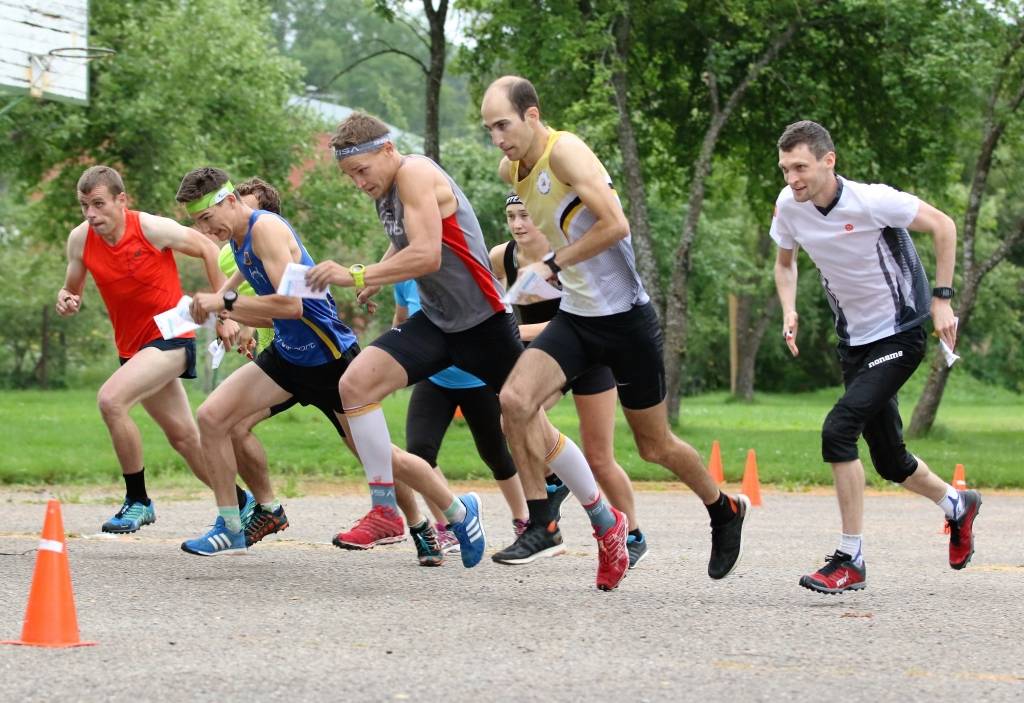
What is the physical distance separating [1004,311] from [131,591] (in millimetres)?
46227

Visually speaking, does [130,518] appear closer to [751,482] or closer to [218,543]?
[218,543]

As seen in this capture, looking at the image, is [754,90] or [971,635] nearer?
[971,635]

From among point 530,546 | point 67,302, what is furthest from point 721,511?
point 67,302

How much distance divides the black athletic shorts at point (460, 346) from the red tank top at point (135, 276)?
2.00m

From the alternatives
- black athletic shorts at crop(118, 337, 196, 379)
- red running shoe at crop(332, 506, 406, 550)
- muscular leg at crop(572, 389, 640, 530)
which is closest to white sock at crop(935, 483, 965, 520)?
muscular leg at crop(572, 389, 640, 530)

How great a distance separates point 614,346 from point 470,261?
790mm

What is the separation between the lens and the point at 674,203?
29766mm

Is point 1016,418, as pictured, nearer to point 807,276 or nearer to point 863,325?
point 807,276

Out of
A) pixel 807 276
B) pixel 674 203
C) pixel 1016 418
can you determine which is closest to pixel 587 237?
pixel 674 203

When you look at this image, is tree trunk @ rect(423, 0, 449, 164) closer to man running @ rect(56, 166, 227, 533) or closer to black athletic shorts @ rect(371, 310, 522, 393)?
man running @ rect(56, 166, 227, 533)

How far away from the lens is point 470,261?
24.7 feet

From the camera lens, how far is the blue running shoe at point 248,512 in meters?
8.89

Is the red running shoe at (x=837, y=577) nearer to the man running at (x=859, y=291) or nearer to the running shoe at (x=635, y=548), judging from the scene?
the man running at (x=859, y=291)

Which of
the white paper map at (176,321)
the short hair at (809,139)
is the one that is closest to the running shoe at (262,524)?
the white paper map at (176,321)
